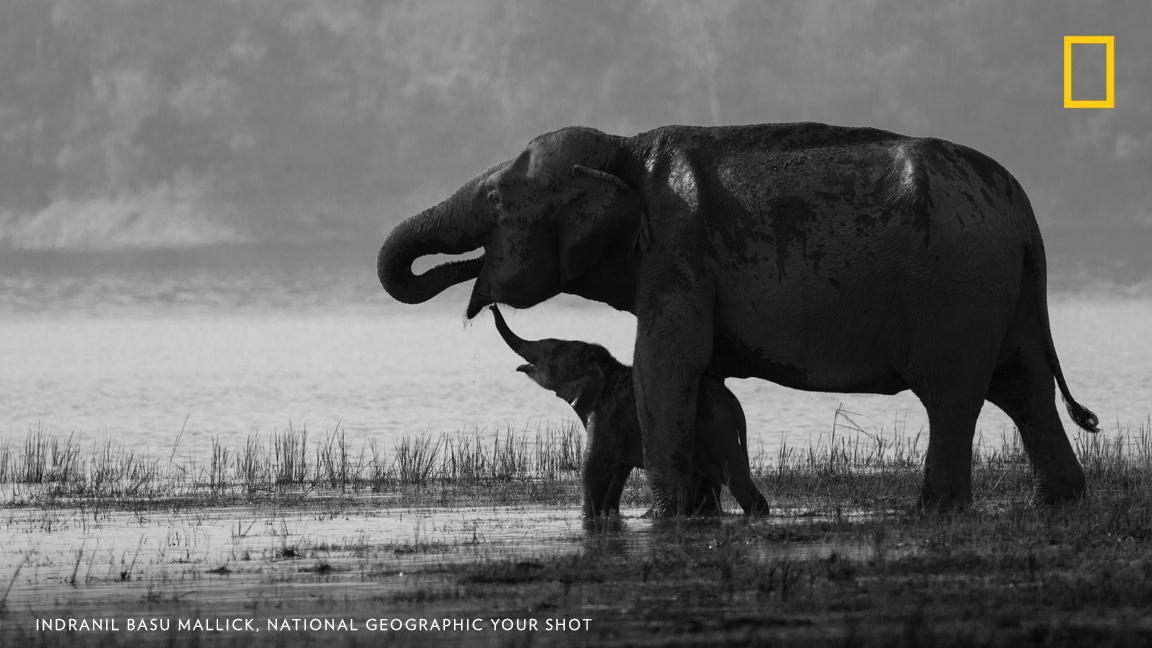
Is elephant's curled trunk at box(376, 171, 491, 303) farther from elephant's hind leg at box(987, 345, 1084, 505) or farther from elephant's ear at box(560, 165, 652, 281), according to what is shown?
elephant's hind leg at box(987, 345, 1084, 505)

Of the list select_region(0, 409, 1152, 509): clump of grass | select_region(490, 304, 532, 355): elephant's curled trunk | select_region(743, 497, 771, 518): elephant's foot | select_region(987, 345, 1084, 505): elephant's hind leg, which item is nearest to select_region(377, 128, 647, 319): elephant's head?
select_region(490, 304, 532, 355): elephant's curled trunk

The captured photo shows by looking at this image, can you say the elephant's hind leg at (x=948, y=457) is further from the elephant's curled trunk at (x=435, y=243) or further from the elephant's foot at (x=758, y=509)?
the elephant's curled trunk at (x=435, y=243)

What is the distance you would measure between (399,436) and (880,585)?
22.7 metres

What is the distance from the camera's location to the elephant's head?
49.8ft

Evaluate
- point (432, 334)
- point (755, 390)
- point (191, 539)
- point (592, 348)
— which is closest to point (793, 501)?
point (592, 348)

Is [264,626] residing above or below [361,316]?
below

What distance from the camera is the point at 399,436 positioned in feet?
106

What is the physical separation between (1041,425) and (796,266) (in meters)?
2.29

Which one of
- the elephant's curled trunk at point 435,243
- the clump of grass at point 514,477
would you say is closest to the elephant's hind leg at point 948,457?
the clump of grass at point 514,477

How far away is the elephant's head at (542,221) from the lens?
1518 cm

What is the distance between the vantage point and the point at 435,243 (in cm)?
1619

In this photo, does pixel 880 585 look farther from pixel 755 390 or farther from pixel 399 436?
pixel 755 390

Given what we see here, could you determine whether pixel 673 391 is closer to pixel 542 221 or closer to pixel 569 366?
pixel 569 366

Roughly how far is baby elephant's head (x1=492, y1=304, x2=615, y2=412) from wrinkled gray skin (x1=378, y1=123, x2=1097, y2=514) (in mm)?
481
